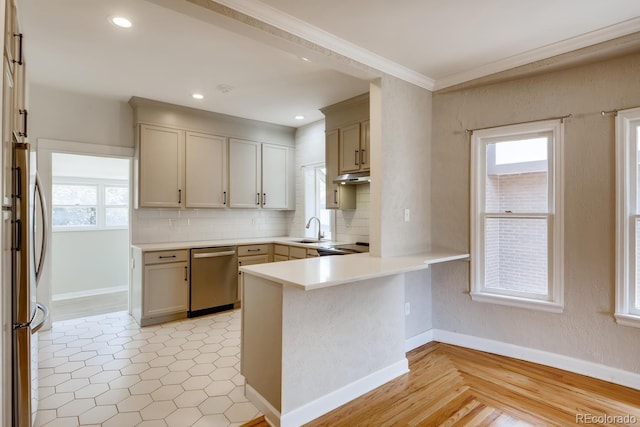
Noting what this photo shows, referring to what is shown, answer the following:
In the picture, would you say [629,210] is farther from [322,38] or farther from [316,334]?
Answer: [322,38]

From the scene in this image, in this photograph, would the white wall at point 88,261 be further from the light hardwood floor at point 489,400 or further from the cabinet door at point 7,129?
the light hardwood floor at point 489,400

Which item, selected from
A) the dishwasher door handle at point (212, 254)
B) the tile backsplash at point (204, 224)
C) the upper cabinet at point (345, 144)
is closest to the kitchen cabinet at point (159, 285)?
the dishwasher door handle at point (212, 254)

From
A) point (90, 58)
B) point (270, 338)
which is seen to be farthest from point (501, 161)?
point (90, 58)

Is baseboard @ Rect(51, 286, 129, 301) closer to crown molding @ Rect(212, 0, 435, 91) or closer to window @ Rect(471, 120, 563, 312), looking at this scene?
crown molding @ Rect(212, 0, 435, 91)

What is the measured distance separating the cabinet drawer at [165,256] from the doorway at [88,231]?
1474 millimetres

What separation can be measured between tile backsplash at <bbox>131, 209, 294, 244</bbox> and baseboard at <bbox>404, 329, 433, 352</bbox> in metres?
2.87

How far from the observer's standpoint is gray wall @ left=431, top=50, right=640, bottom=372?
254cm

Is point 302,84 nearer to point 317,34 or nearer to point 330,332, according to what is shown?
point 317,34

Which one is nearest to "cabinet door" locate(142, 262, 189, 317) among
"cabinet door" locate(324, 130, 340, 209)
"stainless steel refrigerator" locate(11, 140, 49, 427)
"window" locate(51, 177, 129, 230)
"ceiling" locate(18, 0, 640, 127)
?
"cabinet door" locate(324, 130, 340, 209)

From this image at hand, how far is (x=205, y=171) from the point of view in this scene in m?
4.55

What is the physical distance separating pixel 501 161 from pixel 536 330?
148cm

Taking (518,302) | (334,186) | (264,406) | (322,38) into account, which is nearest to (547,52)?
(322,38)

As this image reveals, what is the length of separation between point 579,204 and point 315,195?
3322mm

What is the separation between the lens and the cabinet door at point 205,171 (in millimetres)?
4418
